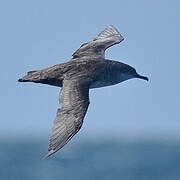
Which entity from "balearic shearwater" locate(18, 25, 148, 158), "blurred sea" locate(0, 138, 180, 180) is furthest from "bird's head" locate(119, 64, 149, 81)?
"blurred sea" locate(0, 138, 180, 180)

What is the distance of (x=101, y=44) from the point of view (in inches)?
1353

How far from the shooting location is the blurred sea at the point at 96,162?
3511 inches

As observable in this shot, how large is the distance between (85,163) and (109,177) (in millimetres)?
8328

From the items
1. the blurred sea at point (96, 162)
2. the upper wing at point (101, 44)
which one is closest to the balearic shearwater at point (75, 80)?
the upper wing at point (101, 44)

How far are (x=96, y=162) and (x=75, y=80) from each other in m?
67.7

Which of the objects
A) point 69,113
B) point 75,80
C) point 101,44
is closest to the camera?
point 69,113

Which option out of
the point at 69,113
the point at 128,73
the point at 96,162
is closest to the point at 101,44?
the point at 128,73

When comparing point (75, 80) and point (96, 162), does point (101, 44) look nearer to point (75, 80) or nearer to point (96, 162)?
point (75, 80)

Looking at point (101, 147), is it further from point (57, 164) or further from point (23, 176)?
point (23, 176)

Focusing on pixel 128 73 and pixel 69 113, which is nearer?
pixel 69 113

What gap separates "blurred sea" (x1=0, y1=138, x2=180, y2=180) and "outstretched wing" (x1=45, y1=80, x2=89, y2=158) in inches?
2050

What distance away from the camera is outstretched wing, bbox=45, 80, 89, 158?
90.2ft

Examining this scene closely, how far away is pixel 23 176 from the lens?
88.3 metres

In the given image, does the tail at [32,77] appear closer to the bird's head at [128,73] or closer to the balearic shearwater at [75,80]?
the balearic shearwater at [75,80]
